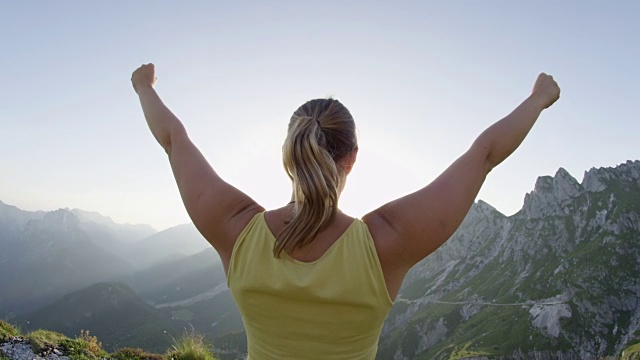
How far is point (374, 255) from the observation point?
2271mm

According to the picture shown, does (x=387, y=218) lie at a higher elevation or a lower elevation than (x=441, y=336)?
higher

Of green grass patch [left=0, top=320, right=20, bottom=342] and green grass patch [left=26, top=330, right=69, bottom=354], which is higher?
green grass patch [left=0, top=320, right=20, bottom=342]

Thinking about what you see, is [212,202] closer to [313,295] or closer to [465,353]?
[313,295]

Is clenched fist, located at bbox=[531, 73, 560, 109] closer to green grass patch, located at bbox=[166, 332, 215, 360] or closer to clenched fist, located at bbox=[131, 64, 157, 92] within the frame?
clenched fist, located at bbox=[131, 64, 157, 92]

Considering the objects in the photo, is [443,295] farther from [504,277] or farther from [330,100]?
[330,100]

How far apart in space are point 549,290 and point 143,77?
167 m

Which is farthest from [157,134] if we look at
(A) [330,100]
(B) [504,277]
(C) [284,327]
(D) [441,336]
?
(B) [504,277]

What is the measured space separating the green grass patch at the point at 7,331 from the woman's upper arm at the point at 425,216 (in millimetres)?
17319

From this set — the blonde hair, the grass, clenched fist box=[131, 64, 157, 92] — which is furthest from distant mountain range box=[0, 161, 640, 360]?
clenched fist box=[131, 64, 157, 92]

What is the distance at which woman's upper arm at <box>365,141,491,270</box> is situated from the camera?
7.52 ft

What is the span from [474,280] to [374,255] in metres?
200

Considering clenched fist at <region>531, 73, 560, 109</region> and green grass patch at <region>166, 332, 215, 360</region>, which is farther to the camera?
green grass patch at <region>166, 332, 215, 360</region>

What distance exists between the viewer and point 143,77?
341cm

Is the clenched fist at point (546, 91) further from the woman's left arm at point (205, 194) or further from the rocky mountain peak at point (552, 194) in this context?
the rocky mountain peak at point (552, 194)
